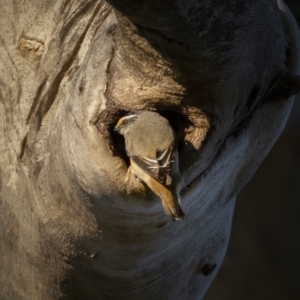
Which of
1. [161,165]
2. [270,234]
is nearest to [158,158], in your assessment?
[161,165]

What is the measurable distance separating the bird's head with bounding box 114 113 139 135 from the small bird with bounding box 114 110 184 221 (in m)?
0.02

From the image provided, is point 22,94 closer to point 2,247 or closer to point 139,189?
point 2,247

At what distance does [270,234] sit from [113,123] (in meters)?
1.62

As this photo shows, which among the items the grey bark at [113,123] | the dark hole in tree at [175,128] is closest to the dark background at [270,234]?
the grey bark at [113,123]

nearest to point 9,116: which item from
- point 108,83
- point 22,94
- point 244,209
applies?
point 22,94

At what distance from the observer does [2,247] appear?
106cm

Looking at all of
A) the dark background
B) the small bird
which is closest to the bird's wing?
the small bird

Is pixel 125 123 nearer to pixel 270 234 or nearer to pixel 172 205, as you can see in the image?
pixel 172 205

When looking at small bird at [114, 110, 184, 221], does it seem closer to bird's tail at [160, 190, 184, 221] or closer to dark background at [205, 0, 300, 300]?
bird's tail at [160, 190, 184, 221]

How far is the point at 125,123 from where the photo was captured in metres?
0.67

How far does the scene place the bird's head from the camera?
654 millimetres

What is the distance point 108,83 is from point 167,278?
15.5 inches

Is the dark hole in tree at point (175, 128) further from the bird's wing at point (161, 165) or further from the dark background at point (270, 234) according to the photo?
the dark background at point (270, 234)

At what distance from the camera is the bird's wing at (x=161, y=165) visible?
1.98 ft
